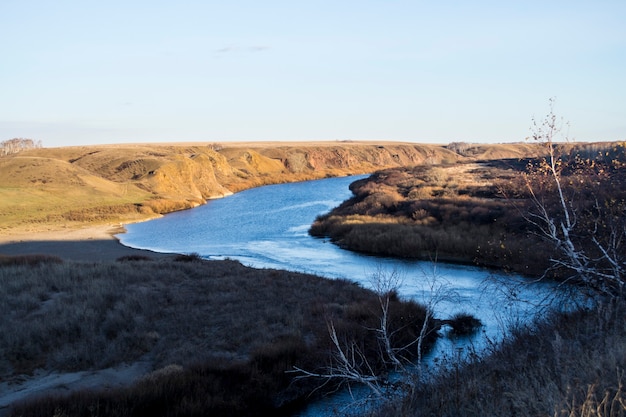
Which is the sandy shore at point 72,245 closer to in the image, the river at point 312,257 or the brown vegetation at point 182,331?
the river at point 312,257

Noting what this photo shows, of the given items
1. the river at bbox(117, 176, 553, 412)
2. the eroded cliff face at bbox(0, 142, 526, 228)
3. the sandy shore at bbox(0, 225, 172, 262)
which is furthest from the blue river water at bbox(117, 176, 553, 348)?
the eroded cliff face at bbox(0, 142, 526, 228)

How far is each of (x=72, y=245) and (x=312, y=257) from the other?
670 inches

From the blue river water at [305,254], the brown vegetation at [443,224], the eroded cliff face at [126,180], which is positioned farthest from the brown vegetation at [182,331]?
the eroded cliff face at [126,180]

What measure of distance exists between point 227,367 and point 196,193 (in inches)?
2578

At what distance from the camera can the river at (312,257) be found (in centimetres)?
1573

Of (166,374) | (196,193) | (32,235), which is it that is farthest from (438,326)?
(196,193)

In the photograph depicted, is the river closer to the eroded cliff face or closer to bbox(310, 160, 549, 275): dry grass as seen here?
bbox(310, 160, 549, 275): dry grass

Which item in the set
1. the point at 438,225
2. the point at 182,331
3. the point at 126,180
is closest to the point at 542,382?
the point at 182,331

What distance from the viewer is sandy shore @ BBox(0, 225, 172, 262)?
32.7 metres

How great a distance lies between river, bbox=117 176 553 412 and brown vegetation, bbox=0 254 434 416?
236 cm

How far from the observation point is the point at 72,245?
36750 millimetres

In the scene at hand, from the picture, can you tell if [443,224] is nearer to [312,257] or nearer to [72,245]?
[312,257]

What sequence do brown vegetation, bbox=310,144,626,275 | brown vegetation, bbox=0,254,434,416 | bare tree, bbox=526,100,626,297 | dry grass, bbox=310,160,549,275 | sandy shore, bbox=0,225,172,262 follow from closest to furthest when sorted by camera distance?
bare tree, bbox=526,100,626,297 < brown vegetation, bbox=0,254,434,416 < brown vegetation, bbox=310,144,626,275 < dry grass, bbox=310,160,549,275 < sandy shore, bbox=0,225,172,262

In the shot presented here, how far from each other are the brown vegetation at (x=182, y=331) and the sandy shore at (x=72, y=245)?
33.6 ft
